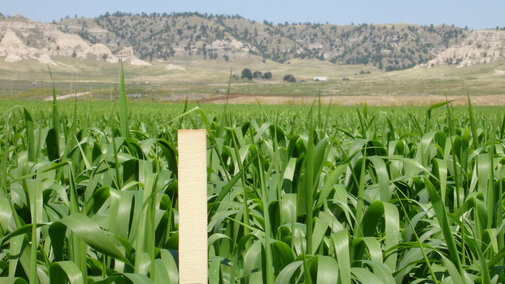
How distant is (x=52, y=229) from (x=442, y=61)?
17631 centimetres

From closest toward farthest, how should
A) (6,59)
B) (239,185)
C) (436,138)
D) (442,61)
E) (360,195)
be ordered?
1. (360,195)
2. (239,185)
3. (436,138)
4. (6,59)
5. (442,61)

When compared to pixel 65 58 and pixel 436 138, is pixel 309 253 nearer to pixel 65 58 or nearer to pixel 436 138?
pixel 436 138

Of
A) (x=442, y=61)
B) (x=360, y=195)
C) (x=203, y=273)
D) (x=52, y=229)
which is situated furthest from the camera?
(x=442, y=61)

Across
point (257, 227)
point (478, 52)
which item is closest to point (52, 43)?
point (478, 52)

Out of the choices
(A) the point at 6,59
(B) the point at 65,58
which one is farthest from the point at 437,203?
(B) the point at 65,58

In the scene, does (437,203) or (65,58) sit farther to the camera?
(65,58)

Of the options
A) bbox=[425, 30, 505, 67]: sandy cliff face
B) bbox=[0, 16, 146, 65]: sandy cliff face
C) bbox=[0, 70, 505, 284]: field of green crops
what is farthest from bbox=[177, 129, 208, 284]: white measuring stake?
bbox=[0, 16, 146, 65]: sandy cliff face

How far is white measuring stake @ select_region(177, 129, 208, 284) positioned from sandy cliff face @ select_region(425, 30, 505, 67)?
166768 mm

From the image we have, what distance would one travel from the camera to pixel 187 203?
1266 mm

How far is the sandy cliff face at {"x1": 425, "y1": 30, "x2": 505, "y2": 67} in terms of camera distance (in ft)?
502

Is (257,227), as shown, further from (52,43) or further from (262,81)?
(52,43)

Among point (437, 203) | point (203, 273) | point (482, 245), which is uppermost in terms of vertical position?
point (437, 203)

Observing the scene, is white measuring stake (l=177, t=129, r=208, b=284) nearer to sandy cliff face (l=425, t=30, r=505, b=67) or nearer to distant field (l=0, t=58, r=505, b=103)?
distant field (l=0, t=58, r=505, b=103)

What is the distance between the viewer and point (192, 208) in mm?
1261
